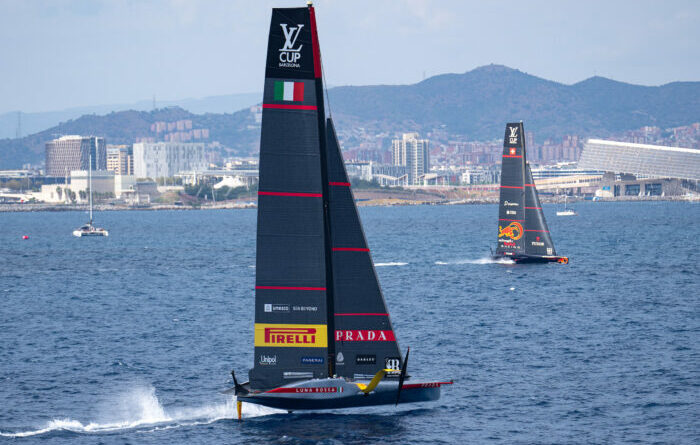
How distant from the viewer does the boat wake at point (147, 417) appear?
31.4 m

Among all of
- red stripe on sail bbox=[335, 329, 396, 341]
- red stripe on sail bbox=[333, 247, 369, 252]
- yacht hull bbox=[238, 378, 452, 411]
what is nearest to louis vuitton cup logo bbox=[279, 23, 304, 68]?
red stripe on sail bbox=[333, 247, 369, 252]

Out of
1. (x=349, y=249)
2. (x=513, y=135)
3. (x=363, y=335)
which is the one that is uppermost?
(x=513, y=135)

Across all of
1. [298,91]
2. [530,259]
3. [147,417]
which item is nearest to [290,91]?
[298,91]

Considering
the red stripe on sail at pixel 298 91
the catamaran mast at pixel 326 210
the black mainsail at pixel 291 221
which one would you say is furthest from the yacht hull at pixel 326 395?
the red stripe on sail at pixel 298 91

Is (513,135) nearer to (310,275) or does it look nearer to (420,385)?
(420,385)

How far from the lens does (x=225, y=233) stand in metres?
166

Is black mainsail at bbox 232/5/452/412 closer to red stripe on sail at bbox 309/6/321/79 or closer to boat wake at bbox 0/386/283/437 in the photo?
red stripe on sail at bbox 309/6/321/79

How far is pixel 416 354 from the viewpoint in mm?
43188

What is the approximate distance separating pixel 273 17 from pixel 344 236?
21.3 ft

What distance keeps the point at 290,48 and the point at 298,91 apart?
1.18m

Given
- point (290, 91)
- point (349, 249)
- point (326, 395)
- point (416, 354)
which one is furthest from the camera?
point (416, 354)

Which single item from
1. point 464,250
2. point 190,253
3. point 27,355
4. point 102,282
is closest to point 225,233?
point 190,253

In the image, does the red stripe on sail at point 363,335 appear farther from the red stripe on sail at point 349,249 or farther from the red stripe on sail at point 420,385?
the red stripe on sail at point 349,249

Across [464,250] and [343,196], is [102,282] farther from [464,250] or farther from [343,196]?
[343,196]
